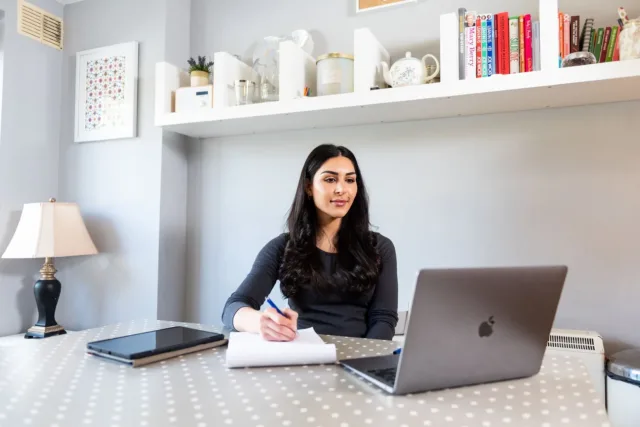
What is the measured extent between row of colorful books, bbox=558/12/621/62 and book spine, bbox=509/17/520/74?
0.15m

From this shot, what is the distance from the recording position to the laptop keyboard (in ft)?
2.36

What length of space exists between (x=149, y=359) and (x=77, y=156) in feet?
7.13

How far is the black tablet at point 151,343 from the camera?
0.87m

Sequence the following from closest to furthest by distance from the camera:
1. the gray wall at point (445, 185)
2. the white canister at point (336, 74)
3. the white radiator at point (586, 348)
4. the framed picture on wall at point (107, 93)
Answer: the white radiator at point (586, 348)
the gray wall at point (445, 185)
the white canister at point (336, 74)
the framed picture on wall at point (107, 93)

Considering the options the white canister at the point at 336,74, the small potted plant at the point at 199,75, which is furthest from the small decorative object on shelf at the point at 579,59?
the small potted plant at the point at 199,75

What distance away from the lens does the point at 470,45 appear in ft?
5.72

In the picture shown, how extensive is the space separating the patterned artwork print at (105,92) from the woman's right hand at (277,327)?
196cm

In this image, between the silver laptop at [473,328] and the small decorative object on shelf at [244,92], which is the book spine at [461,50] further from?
the silver laptop at [473,328]

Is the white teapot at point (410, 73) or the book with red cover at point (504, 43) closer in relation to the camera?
the book with red cover at point (504, 43)

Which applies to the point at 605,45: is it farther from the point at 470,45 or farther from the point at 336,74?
the point at 336,74

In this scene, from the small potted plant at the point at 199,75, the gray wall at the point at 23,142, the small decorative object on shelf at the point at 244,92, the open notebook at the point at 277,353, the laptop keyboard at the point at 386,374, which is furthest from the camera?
the gray wall at the point at 23,142

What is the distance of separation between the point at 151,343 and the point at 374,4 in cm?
188

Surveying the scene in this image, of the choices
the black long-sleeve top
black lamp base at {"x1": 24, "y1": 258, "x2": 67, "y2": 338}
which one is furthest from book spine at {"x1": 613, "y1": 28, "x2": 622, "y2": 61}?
black lamp base at {"x1": 24, "y1": 258, "x2": 67, "y2": 338}

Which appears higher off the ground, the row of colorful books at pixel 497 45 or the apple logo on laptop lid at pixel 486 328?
the row of colorful books at pixel 497 45
